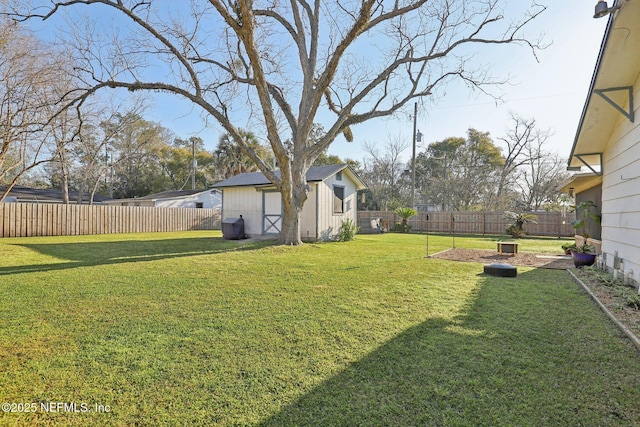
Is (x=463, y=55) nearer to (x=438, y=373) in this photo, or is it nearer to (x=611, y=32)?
(x=611, y=32)

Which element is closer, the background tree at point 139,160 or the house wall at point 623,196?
the house wall at point 623,196

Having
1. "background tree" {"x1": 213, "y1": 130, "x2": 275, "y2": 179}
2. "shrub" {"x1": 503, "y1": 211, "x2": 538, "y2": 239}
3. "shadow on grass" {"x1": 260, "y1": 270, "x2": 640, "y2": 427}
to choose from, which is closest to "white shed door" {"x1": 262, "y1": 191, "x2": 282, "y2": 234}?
"shadow on grass" {"x1": 260, "y1": 270, "x2": 640, "y2": 427}

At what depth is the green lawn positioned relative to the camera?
71.6 inches

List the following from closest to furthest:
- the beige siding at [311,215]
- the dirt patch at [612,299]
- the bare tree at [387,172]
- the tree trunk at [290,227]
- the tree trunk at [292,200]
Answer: the dirt patch at [612,299]
the tree trunk at [292,200]
the tree trunk at [290,227]
the beige siding at [311,215]
the bare tree at [387,172]

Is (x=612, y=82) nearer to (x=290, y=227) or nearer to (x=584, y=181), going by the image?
(x=584, y=181)

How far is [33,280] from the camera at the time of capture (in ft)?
16.3

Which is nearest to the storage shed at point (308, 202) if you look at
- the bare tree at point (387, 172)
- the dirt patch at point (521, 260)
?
the dirt patch at point (521, 260)

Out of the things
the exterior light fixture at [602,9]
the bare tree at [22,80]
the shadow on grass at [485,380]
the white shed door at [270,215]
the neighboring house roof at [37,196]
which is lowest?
the shadow on grass at [485,380]

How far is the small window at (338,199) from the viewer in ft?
43.4

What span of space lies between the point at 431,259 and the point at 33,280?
26.1 feet

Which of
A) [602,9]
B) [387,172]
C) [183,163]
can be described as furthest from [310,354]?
[183,163]

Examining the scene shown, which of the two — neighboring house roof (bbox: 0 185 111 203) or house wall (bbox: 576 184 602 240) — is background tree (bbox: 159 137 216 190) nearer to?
neighboring house roof (bbox: 0 185 111 203)

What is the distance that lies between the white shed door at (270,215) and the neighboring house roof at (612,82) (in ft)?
33.6

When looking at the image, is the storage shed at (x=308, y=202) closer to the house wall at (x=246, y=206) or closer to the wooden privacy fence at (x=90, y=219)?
the house wall at (x=246, y=206)
